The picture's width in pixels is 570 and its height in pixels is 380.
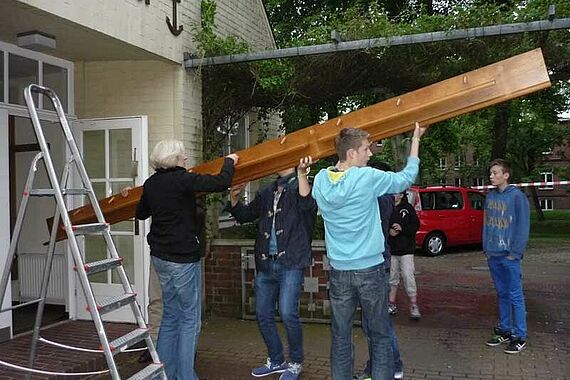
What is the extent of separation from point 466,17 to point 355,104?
19.3ft

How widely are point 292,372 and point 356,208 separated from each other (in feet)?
5.80

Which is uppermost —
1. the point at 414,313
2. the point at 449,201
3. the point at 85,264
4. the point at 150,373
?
the point at 449,201

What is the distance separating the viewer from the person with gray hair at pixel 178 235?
404cm

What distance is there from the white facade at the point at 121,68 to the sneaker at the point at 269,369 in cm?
251

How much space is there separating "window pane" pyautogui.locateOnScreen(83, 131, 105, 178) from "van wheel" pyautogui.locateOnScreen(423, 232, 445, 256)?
9224 mm

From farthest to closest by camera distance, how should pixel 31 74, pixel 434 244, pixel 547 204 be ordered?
pixel 547 204 → pixel 434 244 → pixel 31 74

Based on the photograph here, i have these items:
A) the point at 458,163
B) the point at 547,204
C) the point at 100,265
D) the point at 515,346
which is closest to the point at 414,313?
the point at 515,346

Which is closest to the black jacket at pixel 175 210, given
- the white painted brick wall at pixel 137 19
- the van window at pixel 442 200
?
the white painted brick wall at pixel 137 19

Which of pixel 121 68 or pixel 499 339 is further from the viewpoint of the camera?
pixel 121 68

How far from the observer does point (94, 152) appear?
658cm

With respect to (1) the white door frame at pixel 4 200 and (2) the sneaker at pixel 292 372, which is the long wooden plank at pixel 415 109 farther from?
(1) the white door frame at pixel 4 200

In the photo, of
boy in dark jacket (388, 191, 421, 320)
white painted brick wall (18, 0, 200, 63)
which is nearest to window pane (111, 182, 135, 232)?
white painted brick wall (18, 0, 200, 63)

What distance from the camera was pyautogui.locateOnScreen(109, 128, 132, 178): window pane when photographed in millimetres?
6422

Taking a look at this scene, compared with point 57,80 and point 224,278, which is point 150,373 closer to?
point 224,278
